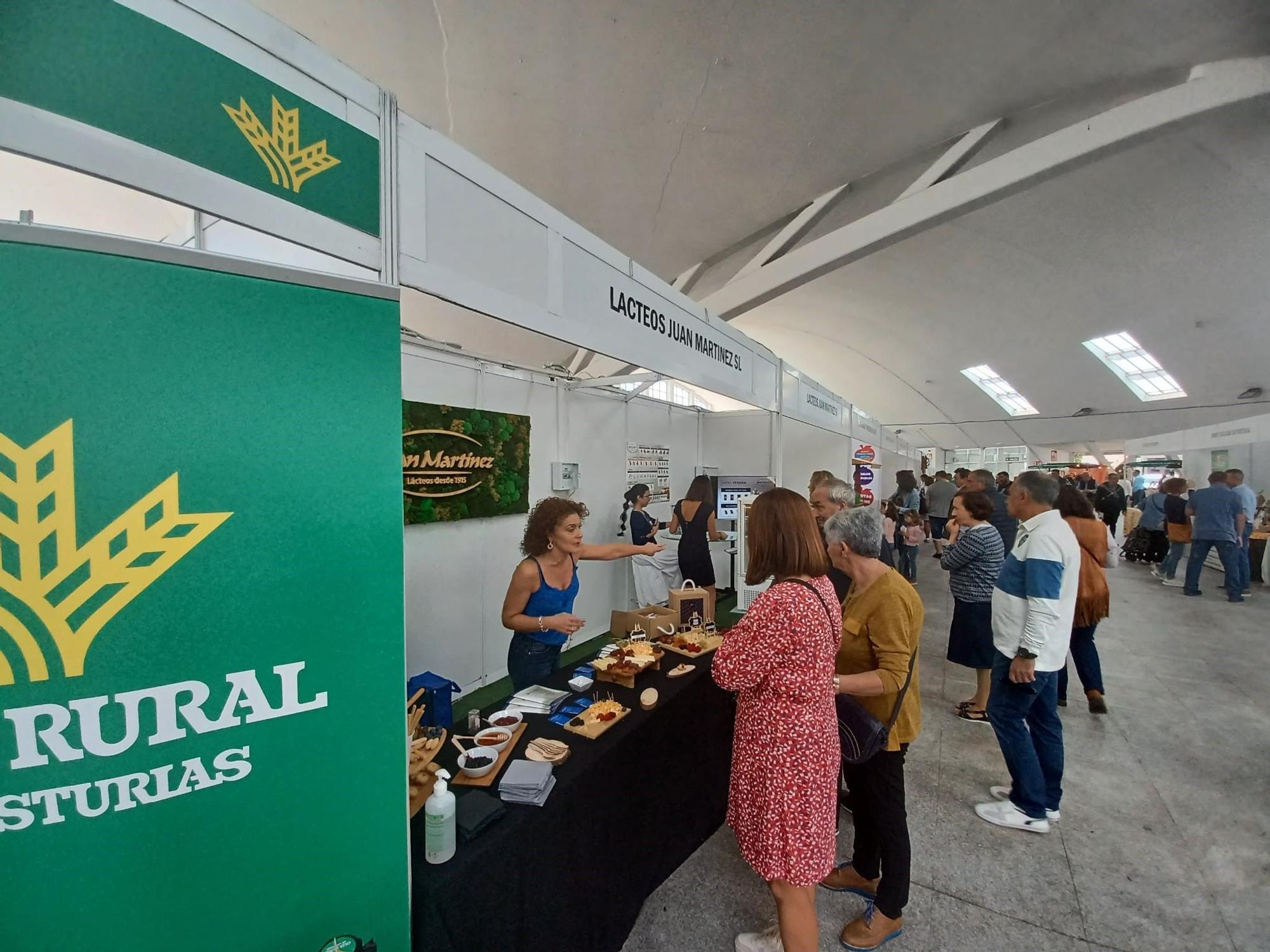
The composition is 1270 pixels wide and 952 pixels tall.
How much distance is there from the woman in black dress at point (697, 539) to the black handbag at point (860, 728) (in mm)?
2880

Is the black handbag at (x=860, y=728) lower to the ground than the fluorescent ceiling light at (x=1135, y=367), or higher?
lower

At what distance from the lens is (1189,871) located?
2.18 metres

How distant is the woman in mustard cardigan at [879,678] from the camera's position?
173 centimetres

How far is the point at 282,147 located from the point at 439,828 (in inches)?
57.5

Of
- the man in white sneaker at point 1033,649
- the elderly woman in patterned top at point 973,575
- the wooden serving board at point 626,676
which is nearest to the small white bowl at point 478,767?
the wooden serving board at point 626,676

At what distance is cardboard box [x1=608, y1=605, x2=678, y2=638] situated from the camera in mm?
2740

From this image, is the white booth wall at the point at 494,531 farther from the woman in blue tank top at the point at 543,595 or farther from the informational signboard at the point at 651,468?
the woman in blue tank top at the point at 543,595

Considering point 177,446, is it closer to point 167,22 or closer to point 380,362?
point 380,362

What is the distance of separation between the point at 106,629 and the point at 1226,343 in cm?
1965

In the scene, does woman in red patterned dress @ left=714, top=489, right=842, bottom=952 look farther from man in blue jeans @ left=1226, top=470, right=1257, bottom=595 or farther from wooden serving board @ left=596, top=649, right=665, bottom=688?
man in blue jeans @ left=1226, top=470, right=1257, bottom=595

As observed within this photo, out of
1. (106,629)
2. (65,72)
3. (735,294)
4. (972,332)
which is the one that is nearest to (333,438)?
(106,629)

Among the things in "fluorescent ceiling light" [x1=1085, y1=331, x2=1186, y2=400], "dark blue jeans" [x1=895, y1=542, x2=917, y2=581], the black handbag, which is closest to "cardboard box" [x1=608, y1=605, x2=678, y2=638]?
the black handbag

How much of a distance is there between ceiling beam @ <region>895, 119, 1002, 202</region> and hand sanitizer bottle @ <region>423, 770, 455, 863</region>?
718 centimetres

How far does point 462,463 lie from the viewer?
3.76 m
